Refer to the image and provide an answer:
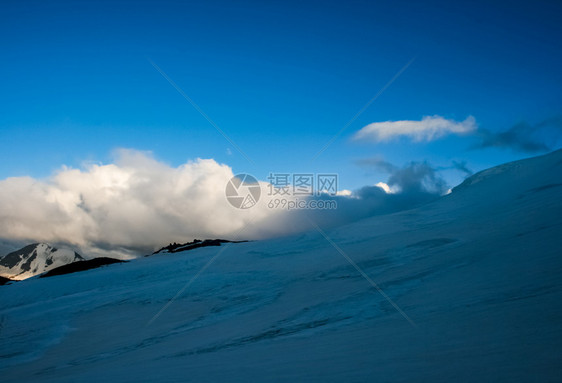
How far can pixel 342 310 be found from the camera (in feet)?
31.6

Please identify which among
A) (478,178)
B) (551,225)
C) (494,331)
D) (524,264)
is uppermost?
(478,178)

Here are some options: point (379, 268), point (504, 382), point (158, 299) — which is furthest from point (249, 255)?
point (504, 382)

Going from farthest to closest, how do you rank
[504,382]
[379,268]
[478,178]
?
1. [478,178]
2. [379,268]
3. [504,382]

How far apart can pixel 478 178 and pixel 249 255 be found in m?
21.3

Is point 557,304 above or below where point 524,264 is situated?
below

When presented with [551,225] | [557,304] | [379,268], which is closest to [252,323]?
[379,268]

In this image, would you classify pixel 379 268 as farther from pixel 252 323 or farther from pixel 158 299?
pixel 158 299

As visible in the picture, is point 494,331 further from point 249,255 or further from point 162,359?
point 249,255

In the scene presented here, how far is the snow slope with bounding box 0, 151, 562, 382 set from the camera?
5.10 metres

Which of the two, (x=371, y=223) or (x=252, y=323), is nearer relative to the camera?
(x=252, y=323)

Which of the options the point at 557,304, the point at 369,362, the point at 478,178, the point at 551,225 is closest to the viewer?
the point at 369,362

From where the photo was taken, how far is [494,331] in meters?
5.45

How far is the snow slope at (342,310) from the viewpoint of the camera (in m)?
5.10

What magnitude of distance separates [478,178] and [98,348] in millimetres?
30344
